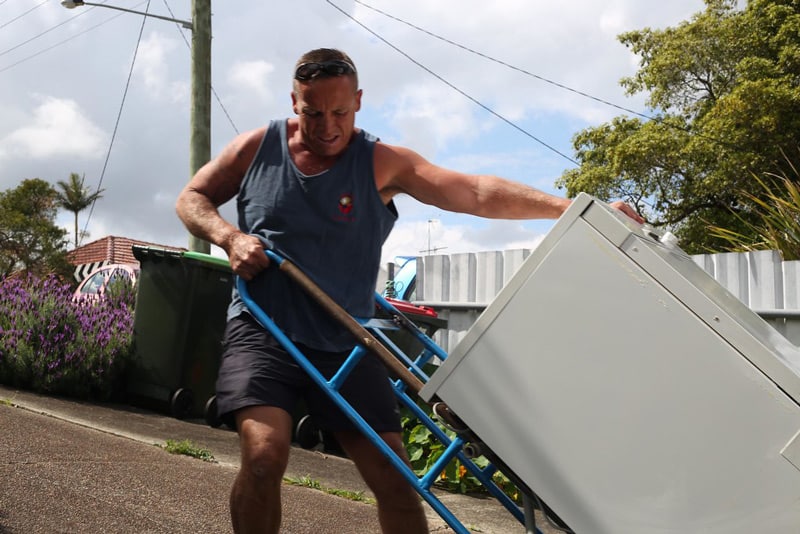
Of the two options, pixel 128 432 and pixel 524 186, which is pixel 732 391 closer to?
pixel 524 186

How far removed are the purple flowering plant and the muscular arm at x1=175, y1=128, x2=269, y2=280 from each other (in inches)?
169

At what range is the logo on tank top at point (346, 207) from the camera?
2.85 metres

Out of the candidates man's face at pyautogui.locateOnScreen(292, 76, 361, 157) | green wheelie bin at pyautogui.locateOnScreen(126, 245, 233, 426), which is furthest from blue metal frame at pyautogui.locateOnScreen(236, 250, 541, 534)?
green wheelie bin at pyautogui.locateOnScreen(126, 245, 233, 426)

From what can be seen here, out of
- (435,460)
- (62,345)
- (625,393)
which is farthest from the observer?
(62,345)

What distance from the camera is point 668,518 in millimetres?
1943

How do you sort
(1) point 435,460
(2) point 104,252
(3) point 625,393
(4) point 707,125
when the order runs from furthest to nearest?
(2) point 104,252 < (4) point 707,125 < (1) point 435,460 < (3) point 625,393

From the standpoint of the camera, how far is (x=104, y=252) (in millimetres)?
38406

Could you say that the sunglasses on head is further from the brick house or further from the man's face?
the brick house

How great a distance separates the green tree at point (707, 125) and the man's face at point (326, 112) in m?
21.0

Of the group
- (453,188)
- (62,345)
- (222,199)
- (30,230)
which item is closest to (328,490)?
(222,199)

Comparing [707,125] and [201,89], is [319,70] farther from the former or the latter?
[707,125]

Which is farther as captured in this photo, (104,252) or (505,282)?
(104,252)

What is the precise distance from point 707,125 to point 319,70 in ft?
75.5

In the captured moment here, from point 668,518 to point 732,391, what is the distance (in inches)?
12.4
